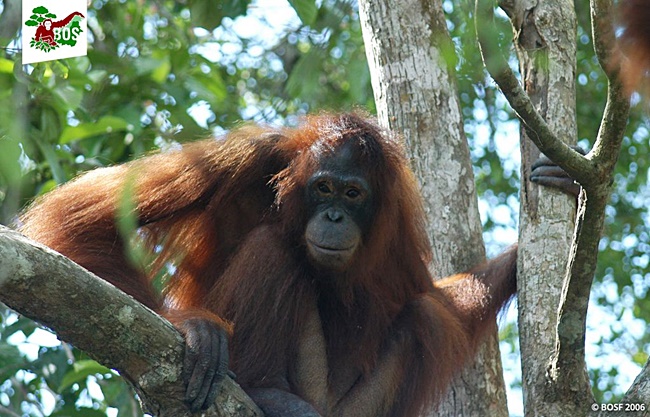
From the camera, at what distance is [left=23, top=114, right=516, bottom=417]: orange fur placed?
13.0ft

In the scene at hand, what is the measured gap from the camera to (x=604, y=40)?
2971 mm

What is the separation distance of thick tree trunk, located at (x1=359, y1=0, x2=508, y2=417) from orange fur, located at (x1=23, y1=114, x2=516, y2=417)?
20 cm

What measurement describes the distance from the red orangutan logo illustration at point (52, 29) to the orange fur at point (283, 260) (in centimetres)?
62

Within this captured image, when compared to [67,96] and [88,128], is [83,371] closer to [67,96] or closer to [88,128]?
[88,128]

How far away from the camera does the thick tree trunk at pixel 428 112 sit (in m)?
4.62

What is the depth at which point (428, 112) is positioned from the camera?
15.2ft

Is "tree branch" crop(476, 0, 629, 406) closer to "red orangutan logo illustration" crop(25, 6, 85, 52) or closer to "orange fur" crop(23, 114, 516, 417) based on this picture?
"orange fur" crop(23, 114, 516, 417)

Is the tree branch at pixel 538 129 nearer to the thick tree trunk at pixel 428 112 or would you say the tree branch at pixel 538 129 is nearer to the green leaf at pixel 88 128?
the thick tree trunk at pixel 428 112

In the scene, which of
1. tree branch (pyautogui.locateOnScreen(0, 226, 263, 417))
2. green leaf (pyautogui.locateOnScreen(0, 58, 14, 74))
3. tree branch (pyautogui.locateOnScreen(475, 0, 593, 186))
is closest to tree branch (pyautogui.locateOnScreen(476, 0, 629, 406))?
tree branch (pyautogui.locateOnScreen(475, 0, 593, 186))

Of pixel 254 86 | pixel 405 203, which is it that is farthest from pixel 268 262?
pixel 254 86

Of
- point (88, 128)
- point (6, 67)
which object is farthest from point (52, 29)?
point (88, 128)

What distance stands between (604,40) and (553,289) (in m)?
1.38

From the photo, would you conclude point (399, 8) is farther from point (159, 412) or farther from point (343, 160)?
point (159, 412)

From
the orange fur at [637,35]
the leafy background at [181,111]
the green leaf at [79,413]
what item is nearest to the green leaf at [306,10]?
the leafy background at [181,111]
